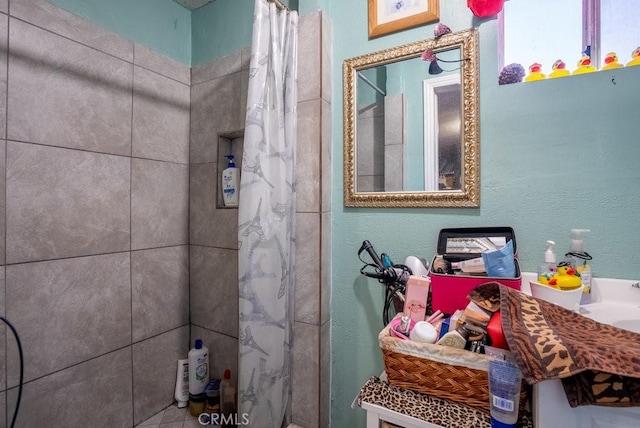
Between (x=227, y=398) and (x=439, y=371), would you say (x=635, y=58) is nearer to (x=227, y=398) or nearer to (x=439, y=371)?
(x=439, y=371)

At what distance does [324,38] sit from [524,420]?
130 centimetres

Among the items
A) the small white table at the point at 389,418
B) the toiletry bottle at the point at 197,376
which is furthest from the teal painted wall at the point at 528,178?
the toiletry bottle at the point at 197,376

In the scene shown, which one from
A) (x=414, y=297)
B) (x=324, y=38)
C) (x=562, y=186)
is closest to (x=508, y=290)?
(x=414, y=297)

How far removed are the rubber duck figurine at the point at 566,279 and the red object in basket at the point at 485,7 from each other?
30.5 inches

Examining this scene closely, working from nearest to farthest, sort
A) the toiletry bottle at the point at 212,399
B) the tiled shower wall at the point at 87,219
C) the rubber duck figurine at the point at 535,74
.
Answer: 1. the rubber duck figurine at the point at 535,74
2. the tiled shower wall at the point at 87,219
3. the toiletry bottle at the point at 212,399

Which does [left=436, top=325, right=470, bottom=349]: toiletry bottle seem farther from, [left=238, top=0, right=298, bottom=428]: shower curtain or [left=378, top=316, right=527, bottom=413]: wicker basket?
[left=238, top=0, right=298, bottom=428]: shower curtain

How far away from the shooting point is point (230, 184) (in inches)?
54.1

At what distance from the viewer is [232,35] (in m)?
1.41

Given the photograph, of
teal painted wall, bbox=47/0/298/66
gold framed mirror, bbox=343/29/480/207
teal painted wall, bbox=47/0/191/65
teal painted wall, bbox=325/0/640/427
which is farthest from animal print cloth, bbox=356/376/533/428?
teal painted wall, bbox=47/0/191/65

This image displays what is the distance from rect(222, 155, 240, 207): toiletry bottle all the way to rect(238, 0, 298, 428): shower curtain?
380 mm

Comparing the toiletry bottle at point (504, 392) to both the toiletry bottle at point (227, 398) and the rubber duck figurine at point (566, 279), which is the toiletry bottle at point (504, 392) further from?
the toiletry bottle at point (227, 398)

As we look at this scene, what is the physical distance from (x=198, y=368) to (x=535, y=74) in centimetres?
179

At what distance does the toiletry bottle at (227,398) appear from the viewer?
131 cm

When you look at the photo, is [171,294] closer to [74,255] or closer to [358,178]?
[74,255]
